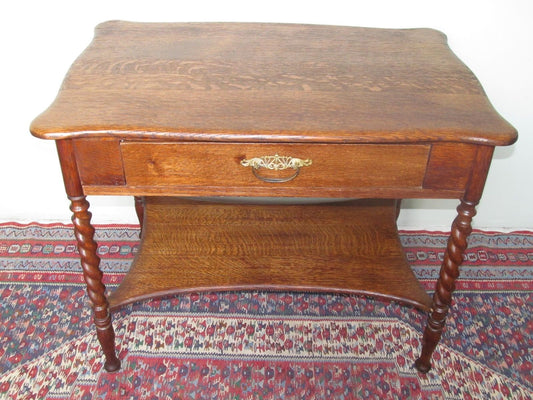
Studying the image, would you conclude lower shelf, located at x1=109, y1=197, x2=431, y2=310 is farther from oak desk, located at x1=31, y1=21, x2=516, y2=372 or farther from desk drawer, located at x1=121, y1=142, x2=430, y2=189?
desk drawer, located at x1=121, y1=142, x2=430, y2=189

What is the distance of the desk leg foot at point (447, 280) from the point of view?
1.29 m

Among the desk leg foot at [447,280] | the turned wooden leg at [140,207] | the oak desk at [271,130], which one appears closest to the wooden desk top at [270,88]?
the oak desk at [271,130]

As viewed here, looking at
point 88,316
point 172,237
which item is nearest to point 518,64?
point 172,237

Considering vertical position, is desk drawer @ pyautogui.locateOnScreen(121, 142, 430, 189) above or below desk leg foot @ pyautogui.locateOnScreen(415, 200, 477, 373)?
above

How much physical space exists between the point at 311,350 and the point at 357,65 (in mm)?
840

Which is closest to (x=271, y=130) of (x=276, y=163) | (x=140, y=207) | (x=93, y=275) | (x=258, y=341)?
(x=276, y=163)

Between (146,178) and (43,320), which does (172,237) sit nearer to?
(43,320)

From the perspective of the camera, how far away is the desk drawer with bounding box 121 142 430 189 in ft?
3.86

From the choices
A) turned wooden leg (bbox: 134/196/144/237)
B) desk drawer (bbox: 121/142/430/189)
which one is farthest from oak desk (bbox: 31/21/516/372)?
turned wooden leg (bbox: 134/196/144/237)

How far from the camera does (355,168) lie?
47.6 inches

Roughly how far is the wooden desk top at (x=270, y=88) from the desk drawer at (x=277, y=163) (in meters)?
0.05

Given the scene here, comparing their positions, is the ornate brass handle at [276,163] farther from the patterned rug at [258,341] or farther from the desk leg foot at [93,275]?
the patterned rug at [258,341]

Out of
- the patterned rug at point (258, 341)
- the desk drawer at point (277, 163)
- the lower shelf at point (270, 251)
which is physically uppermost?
the desk drawer at point (277, 163)

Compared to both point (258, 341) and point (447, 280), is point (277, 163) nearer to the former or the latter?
point (447, 280)
